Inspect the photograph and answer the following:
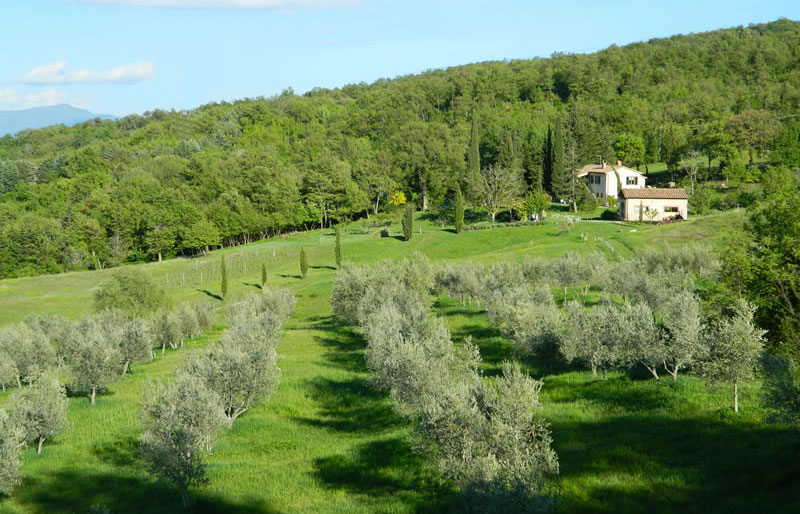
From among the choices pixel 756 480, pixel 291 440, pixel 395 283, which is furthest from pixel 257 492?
pixel 395 283

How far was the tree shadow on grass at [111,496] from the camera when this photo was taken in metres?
22.5

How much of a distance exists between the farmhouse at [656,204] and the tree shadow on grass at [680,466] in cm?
7940

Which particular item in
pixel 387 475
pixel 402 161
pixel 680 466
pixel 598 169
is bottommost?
pixel 387 475

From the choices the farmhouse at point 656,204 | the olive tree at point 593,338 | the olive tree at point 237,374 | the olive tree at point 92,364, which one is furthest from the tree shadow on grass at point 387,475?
the farmhouse at point 656,204

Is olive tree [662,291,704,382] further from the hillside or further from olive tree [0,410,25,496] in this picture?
the hillside

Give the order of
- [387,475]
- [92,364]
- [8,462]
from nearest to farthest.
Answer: [8,462], [387,475], [92,364]

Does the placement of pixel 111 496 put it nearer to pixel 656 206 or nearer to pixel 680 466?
pixel 680 466

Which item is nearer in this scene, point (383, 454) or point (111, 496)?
point (111, 496)

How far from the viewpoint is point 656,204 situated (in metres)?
97.8

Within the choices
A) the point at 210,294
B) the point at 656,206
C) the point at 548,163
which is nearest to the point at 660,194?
the point at 656,206

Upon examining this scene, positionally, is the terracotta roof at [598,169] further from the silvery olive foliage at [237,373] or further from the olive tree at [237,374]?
the olive tree at [237,374]

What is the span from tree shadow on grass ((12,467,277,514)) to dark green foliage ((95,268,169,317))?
42.2 metres

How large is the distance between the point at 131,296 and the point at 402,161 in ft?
326

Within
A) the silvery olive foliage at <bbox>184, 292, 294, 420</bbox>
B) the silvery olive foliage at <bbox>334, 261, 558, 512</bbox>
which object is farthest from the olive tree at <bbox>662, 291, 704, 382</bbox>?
the silvery olive foliage at <bbox>184, 292, 294, 420</bbox>
